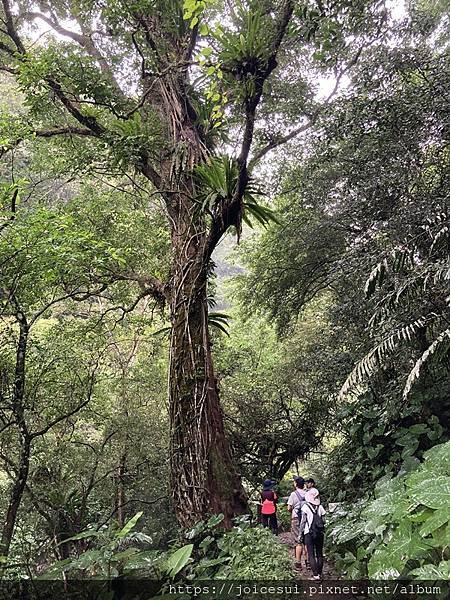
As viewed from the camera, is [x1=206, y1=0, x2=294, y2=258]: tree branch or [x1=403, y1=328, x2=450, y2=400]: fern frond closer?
[x1=403, y1=328, x2=450, y2=400]: fern frond

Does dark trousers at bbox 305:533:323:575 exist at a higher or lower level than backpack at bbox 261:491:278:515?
lower

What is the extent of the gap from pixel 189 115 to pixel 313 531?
5034mm

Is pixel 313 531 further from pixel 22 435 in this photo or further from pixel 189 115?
pixel 189 115

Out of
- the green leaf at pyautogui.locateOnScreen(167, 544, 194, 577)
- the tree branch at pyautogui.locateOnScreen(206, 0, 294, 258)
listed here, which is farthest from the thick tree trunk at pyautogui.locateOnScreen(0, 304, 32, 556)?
the tree branch at pyautogui.locateOnScreen(206, 0, 294, 258)

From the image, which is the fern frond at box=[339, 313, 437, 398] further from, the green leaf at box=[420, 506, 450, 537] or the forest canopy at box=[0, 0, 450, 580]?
the green leaf at box=[420, 506, 450, 537]

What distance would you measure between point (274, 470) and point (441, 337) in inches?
203

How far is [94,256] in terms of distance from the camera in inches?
167

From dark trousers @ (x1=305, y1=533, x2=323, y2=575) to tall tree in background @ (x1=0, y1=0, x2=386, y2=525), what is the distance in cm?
86

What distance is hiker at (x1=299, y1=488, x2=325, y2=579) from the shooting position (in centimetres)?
372

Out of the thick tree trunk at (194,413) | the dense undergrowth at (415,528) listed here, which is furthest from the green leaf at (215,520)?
the dense undergrowth at (415,528)

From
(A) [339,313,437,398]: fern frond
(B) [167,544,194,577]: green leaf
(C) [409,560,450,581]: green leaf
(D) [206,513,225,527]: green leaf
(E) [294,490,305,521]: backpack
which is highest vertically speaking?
(A) [339,313,437,398]: fern frond

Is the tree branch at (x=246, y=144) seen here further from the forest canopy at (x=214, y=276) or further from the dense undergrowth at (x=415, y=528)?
the dense undergrowth at (x=415, y=528)

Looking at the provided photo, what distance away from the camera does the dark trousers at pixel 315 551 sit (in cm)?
370

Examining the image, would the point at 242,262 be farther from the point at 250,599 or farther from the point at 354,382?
the point at 250,599
